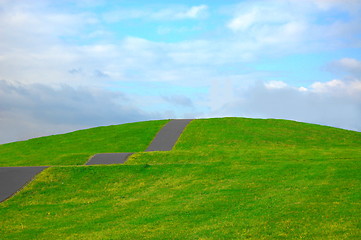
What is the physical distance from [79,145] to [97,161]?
15057 millimetres

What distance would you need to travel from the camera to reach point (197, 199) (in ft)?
74.9

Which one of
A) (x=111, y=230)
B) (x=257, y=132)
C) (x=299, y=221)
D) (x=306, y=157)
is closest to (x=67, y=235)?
(x=111, y=230)

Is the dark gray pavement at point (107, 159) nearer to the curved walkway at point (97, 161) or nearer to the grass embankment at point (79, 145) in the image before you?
the curved walkway at point (97, 161)

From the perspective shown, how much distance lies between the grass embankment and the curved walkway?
1223 mm

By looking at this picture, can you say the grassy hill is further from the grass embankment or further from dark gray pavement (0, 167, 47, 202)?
the grass embankment

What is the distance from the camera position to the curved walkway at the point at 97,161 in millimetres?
29092

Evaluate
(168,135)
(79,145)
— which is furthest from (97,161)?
(168,135)

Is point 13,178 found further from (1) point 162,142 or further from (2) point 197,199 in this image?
(1) point 162,142

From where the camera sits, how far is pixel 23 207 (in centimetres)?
2528

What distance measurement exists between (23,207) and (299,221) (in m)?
17.3

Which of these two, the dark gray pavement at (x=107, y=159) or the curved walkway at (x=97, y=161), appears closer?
the curved walkway at (x=97, y=161)

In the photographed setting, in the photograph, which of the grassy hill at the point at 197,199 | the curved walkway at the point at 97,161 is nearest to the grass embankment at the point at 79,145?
the curved walkway at the point at 97,161

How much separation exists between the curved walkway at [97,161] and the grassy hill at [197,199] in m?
1.07

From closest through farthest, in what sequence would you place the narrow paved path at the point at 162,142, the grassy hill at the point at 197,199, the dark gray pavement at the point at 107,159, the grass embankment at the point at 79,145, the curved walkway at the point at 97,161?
1. the grassy hill at the point at 197,199
2. the curved walkway at the point at 97,161
3. the dark gray pavement at the point at 107,159
4. the narrow paved path at the point at 162,142
5. the grass embankment at the point at 79,145
